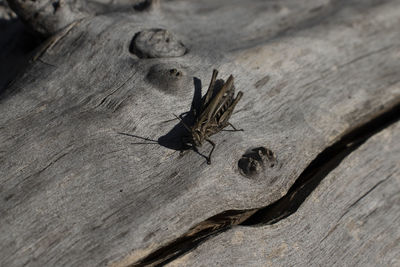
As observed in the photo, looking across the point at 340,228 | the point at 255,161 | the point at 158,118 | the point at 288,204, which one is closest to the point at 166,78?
the point at 158,118

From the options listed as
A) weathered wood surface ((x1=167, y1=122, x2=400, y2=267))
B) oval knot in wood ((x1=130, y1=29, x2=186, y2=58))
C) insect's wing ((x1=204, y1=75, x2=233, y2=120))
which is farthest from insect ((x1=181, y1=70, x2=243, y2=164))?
weathered wood surface ((x1=167, y1=122, x2=400, y2=267))

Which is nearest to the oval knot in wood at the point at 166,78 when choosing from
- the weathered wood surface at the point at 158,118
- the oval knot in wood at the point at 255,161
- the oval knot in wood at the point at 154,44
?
the weathered wood surface at the point at 158,118

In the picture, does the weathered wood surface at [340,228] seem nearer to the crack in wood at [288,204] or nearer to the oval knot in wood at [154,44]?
the crack in wood at [288,204]

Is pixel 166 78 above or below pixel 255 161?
above

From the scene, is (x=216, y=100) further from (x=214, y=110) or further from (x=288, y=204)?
(x=288, y=204)

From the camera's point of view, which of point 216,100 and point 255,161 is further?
point 216,100

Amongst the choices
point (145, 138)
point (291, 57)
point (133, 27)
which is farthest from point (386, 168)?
point (133, 27)
